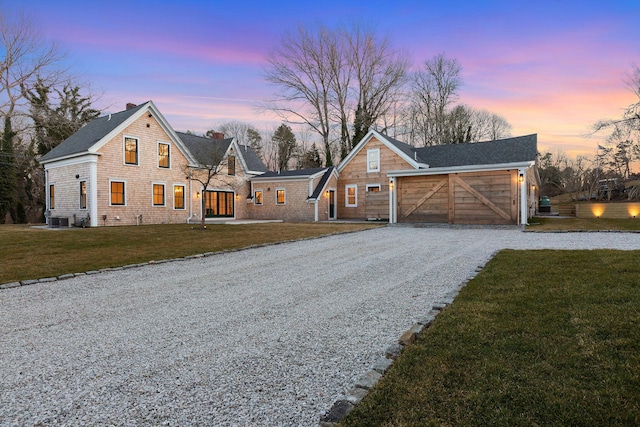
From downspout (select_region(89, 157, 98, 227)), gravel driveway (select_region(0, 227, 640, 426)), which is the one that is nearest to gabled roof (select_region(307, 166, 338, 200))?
downspout (select_region(89, 157, 98, 227))

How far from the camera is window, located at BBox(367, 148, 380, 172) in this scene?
74.1ft

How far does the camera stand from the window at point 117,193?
1792 centimetres

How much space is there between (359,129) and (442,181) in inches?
671

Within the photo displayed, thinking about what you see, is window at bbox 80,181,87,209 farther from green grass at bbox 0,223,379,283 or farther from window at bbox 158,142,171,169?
green grass at bbox 0,223,379,283

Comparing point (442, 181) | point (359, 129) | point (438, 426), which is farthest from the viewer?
point (359, 129)

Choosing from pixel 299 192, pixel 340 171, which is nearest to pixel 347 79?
pixel 340 171

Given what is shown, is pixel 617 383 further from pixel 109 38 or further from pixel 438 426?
pixel 109 38

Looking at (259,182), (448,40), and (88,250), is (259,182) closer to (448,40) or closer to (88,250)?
(448,40)

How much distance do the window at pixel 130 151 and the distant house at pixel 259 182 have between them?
0.05 m

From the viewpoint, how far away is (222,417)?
2152mm

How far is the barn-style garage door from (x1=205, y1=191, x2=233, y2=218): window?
12.2 m

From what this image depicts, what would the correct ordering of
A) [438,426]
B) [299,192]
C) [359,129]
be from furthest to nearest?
[359,129] < [299,192] < [438,426]

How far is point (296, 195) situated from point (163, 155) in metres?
8.42

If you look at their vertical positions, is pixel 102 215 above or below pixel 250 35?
below
